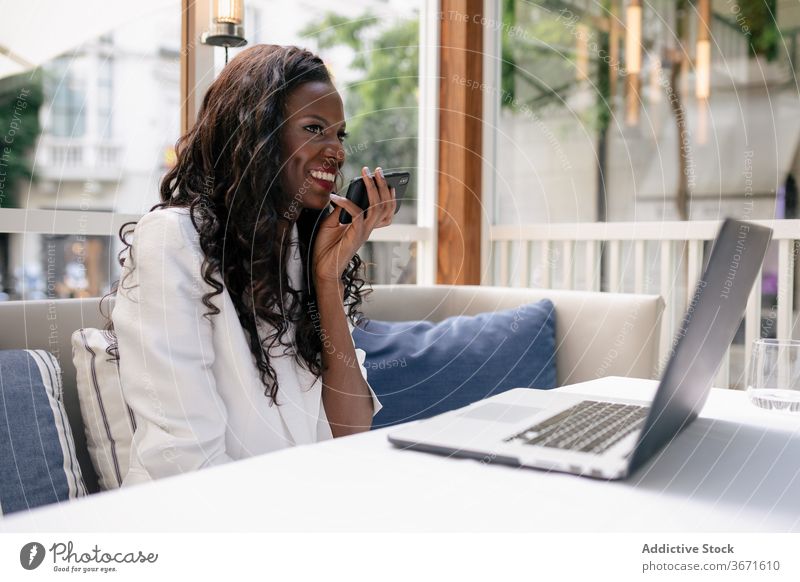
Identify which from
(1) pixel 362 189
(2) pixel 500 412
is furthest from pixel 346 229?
(2) pixel 500 412

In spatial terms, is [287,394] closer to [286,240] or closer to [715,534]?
[286,240]

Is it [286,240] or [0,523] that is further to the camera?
[286,240]

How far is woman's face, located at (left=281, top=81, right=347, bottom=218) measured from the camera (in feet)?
3.73

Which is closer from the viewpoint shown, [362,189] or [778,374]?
[778,374]

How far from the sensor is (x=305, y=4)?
2051 mm

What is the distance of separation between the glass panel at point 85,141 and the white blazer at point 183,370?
1.95 feet

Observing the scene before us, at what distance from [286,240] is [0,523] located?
2.47ft

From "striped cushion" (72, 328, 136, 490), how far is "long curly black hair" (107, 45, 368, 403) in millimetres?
39

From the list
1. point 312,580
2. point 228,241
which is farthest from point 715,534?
point 228,241

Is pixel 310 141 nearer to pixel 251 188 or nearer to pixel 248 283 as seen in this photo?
pixel 251 188

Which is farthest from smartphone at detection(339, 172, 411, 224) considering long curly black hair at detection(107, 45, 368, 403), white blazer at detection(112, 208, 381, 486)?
white blazer at detection(112, 208, 381, 486)

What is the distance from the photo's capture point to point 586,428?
0.72 metres

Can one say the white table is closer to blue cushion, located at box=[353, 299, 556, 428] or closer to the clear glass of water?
the clear glass of water

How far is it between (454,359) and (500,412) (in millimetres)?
870
